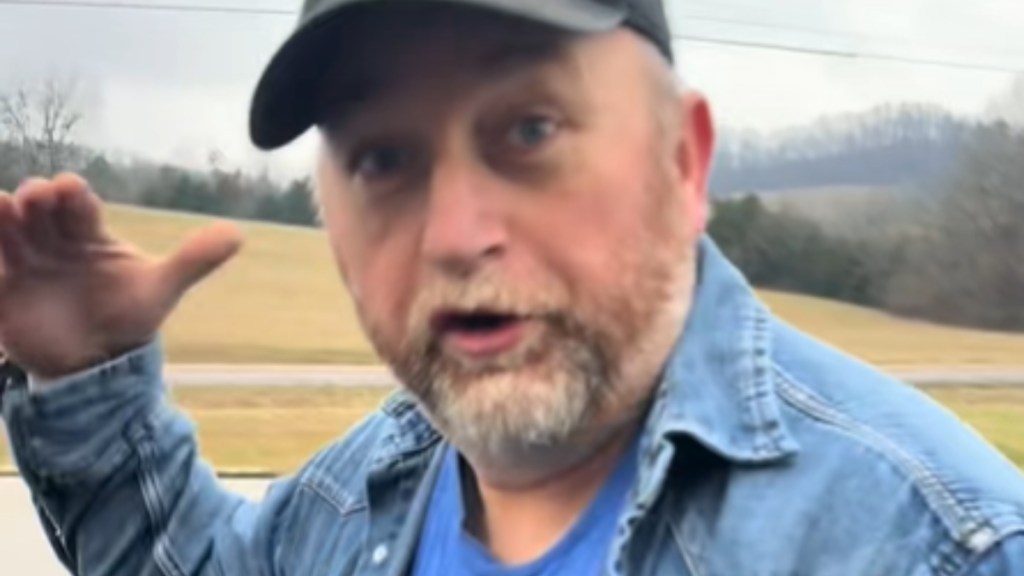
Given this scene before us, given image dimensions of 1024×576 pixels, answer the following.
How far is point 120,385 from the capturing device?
1478 mm

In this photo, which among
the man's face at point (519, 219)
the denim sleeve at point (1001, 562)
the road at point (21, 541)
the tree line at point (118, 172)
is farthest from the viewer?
the road at point (21, 541)

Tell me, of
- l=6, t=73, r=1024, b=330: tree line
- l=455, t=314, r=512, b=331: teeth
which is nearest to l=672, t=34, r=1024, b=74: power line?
l=6, t=73, r=1024, b=330: tree line

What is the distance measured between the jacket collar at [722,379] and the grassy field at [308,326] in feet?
2.98

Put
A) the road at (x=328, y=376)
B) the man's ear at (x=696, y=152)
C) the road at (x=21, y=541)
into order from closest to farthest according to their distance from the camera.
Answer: the man's ear at (x=696, y=152), the road at (x=328, y=376), the road at (x=21, y=541)

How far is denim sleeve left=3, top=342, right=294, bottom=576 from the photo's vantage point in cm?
147

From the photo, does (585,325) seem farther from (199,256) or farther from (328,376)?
(328,376)

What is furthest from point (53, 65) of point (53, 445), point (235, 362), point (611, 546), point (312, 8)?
point (611, 546)

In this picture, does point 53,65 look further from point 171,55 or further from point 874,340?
point 874,340

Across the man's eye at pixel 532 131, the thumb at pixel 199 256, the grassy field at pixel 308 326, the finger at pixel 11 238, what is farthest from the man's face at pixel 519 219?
the grassy field at pixel 308 326

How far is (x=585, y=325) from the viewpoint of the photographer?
3.70 feet

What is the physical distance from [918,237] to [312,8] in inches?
52.8

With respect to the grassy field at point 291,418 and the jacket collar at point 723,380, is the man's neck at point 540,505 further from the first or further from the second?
the grassy field at point 291,418

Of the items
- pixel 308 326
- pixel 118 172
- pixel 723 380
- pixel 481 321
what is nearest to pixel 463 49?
pixel 481 321

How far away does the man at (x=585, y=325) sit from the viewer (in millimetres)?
1072
